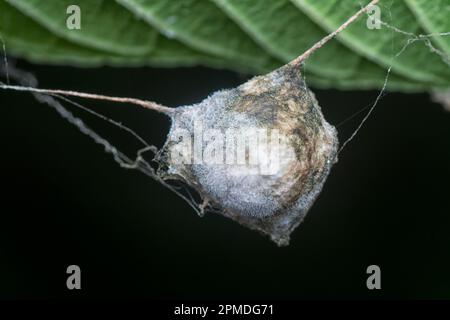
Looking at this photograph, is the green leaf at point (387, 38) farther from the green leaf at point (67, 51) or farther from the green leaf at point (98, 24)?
the green leaf at point (98, 24)

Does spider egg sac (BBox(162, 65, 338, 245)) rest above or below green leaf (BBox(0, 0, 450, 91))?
below

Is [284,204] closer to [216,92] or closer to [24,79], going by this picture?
[216,92]

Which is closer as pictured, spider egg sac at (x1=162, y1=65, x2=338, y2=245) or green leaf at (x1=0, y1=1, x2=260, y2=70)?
spider egg sac at (x1=162, y1=65, x2=338, y2=245)

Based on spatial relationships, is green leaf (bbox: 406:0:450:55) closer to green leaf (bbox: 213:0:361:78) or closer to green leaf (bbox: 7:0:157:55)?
green leaf (bbox: 213:0:361:78)

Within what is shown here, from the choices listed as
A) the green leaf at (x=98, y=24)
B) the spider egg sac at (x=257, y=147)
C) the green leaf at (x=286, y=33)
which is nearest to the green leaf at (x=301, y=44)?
the green leaf at (x=286, y=33)

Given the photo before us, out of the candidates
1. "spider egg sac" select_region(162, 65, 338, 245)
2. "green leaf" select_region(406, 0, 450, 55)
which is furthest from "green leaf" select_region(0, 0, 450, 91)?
"spider egg sac" select_region(162, 65, 338, 245)

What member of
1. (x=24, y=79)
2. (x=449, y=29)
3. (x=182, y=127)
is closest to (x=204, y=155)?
(x=182, y=127)

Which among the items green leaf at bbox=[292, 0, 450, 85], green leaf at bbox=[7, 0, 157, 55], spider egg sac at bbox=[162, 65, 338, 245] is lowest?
spider egg sac at bbox=[162, 65, 338, 245]
